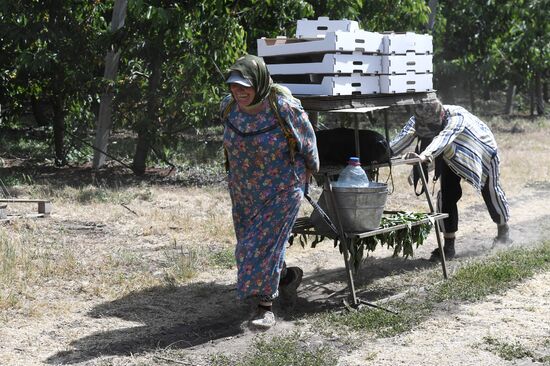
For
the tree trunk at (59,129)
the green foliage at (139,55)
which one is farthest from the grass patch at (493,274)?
the tree trunk at (59,129)

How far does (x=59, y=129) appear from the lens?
520 inches

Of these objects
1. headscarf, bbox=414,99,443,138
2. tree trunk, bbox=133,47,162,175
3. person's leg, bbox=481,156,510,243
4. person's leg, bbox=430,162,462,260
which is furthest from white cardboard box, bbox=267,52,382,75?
tree trunk, bbox=133,47,162,175

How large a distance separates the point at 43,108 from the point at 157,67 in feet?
11.5

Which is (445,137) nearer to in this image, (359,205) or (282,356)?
(359,205)

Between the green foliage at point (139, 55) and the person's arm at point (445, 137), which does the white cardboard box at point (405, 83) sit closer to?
the person's arm at point (445, 137)

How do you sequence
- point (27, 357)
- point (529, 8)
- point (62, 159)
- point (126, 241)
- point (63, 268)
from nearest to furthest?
point (27, 357) < point (63, 268) < point (126, 241) < point (62, 159) < point (529, 8)

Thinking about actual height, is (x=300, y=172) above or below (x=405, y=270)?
above

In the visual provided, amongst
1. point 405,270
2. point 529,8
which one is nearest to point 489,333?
point 405,270

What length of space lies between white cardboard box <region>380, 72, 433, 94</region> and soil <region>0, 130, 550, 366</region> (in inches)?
62.2

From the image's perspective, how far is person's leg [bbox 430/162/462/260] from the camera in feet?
27.8

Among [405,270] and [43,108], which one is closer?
[405,270]

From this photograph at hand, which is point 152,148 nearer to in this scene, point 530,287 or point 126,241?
point 126,241

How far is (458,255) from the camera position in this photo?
8.69 metres

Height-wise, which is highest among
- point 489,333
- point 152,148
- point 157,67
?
point 157,67
